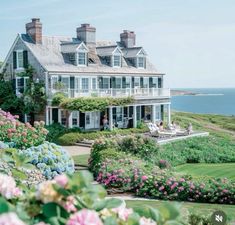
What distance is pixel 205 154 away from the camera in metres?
28.6

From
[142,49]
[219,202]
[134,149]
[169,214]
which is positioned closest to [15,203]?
[169,214]

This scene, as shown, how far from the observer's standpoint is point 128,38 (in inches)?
1770

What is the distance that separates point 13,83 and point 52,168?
24244 millimetres

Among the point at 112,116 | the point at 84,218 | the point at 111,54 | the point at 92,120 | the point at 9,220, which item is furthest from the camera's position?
the point at 111,54

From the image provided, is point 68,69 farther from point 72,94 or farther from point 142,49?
point 142,49

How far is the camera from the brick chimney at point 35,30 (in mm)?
36438

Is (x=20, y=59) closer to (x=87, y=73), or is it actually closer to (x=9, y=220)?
(x=87, y=73)

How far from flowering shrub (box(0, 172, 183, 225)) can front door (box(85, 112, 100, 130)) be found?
3426 centimetres

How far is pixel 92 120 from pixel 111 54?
606 cm

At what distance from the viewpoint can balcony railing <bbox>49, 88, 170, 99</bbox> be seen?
35031mm

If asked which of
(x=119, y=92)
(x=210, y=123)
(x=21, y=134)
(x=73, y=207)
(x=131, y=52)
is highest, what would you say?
(x=131, y=52)

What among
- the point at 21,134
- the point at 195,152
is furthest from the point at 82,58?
the point at 21,134

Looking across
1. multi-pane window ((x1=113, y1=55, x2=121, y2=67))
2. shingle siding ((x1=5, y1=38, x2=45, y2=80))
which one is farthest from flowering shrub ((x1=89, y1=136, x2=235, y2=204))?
multi-pane window ((x1=113, y1=55, x2=121, y2=67))

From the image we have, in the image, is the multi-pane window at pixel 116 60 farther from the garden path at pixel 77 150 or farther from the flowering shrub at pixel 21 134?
the flowering shrub at pixel 21 134
